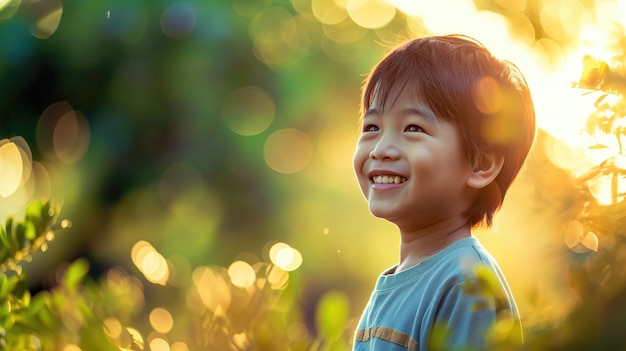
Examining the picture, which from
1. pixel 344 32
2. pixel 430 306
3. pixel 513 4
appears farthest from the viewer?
pixel 513 4

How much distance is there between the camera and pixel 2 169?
4.47 ft

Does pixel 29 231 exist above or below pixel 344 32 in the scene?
above

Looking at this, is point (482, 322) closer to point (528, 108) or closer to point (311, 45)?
point (528, 108)

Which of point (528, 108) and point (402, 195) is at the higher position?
point (528, 108)

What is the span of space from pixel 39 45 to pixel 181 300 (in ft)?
17.1

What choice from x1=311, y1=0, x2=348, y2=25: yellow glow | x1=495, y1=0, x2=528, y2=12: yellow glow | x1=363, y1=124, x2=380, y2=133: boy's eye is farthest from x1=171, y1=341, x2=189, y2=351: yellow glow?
x1=495, y1=0, x2=528, y2=12: yellow glow

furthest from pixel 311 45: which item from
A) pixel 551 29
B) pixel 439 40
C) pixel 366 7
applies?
pixel 439 40

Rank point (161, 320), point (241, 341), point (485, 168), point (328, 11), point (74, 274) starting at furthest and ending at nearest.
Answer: point (328, 11) → point (485, 168) → point (74, 274) → point (161, 320) → point (241, 341)

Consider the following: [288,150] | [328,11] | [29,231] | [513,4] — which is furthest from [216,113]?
[29,231]

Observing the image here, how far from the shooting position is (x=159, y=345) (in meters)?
0.77

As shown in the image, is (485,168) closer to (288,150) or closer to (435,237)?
(435,237)

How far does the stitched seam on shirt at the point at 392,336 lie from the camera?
1569 millimetres

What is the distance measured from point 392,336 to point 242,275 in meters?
0.93

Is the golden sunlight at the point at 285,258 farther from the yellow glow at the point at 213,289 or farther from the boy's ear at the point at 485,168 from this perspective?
the boy's ear at the point at 485,168
